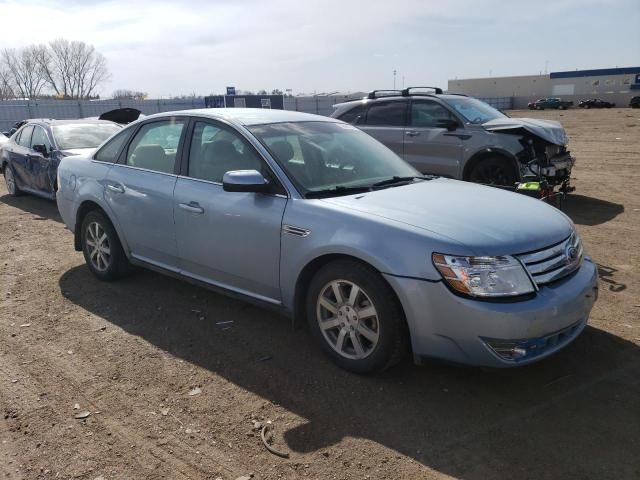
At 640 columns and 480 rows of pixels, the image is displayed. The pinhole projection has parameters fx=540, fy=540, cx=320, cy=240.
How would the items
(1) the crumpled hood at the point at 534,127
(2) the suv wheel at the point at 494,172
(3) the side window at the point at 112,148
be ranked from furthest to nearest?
Answer: (2) the suv wheel at the point at 494,172, (1) the crumpled hood at the point at 534,127, (3) the side window at the point at 112,148

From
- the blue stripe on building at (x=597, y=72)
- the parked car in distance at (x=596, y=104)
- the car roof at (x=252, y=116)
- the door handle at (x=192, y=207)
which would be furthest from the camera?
Answer: the blue stripe on building at (x=597, y=72)

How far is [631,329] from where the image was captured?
4098mm

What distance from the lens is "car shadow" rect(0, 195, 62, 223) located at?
8961 millimetres

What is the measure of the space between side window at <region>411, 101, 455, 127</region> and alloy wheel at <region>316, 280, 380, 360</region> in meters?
6.09

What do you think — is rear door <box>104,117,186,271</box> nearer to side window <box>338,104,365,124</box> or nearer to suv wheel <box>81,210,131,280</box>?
suv wheel <box>81,210,131,280</box>

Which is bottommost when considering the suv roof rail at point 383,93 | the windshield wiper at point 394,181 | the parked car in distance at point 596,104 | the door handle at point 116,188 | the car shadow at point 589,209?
→ the car shadow at point 589,209

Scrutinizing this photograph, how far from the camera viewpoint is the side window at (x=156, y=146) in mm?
4598

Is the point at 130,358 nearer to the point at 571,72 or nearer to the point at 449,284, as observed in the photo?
the point at 449,284

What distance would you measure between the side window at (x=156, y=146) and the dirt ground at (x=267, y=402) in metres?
1.24

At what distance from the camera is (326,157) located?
164 inches

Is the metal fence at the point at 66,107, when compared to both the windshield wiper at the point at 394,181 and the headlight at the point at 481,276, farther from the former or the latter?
the headlight at the point at 481,276

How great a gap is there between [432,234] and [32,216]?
7908 mm

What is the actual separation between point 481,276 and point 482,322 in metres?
0.25

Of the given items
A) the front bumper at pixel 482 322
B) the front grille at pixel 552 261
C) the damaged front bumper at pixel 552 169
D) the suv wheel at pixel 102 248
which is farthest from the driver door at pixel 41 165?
the front grille at pixel 552 261
